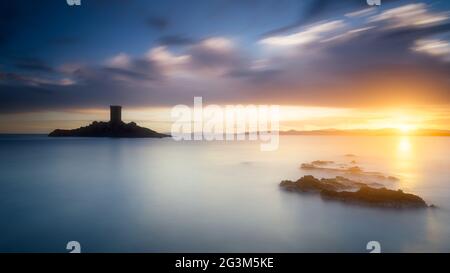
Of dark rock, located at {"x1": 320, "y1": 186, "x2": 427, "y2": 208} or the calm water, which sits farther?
dark rock, located at {"x1": 320, "y1": 186, "x2": 427, "y2": 208}

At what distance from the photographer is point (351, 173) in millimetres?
14664

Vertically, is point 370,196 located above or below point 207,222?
above

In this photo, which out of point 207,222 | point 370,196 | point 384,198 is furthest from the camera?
point 370,196

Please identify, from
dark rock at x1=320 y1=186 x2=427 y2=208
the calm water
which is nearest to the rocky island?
dark rock at x1=320 y1=186 x2=427 y2=208

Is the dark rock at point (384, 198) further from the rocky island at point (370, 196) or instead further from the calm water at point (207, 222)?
the calm water at point (207, 222)

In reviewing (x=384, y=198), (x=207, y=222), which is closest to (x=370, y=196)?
(x=384, y=198)

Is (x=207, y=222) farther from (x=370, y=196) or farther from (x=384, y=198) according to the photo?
(x=384, y=198)

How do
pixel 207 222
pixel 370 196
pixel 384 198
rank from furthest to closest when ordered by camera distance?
pixel 370 196 < pixel 384 198 < pixel 207 222

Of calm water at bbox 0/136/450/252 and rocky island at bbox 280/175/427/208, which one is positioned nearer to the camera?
calm water at bbox 0/136/450/252

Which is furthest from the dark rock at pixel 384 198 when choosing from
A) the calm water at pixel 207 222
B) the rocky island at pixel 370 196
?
the calm water at pixel 207 222

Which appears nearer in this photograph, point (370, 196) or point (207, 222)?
point (207, 222)

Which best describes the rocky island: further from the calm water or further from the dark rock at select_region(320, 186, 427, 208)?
the calm water
